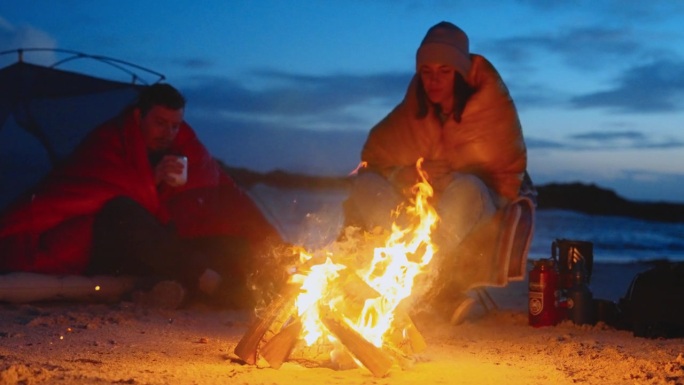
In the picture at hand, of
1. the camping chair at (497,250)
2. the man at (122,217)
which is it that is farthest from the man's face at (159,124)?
the camping chair at (497,250)

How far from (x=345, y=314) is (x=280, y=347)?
32 centimetres

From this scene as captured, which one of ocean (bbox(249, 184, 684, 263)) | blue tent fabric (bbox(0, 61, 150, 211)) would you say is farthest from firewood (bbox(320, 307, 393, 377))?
blue tent fabric (bbox(0, 61, 150, 211))

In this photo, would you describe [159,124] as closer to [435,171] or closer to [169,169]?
[169,169]

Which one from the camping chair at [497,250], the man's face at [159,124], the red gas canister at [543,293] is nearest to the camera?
the red gas canister at [543,293]

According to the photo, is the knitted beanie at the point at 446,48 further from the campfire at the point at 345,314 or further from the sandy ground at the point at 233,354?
the campfire at the point at 345,314

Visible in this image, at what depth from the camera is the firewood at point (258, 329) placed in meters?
3.50

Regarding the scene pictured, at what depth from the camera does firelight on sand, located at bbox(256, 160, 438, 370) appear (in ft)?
11.6

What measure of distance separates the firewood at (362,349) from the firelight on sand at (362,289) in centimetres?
3

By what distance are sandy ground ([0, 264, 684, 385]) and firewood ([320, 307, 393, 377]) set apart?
53 mm

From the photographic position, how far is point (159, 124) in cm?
536

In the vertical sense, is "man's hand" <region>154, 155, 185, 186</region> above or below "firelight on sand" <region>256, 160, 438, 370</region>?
above

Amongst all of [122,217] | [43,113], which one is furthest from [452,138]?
[43,113]

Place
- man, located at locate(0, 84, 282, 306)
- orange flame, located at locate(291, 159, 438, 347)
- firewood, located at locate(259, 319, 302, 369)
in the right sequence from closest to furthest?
firewood, located at locate(259, 319, 302, 369) → orange flame, located at locate(291, 159, 438, 347) → man, located at locate(0, 84, 282, 306)

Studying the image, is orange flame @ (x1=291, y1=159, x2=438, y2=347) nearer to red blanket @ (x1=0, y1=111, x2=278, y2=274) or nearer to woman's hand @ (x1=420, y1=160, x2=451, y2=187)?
woman's hand @ (x1=420, y1=160, x2=451, y2=187)
